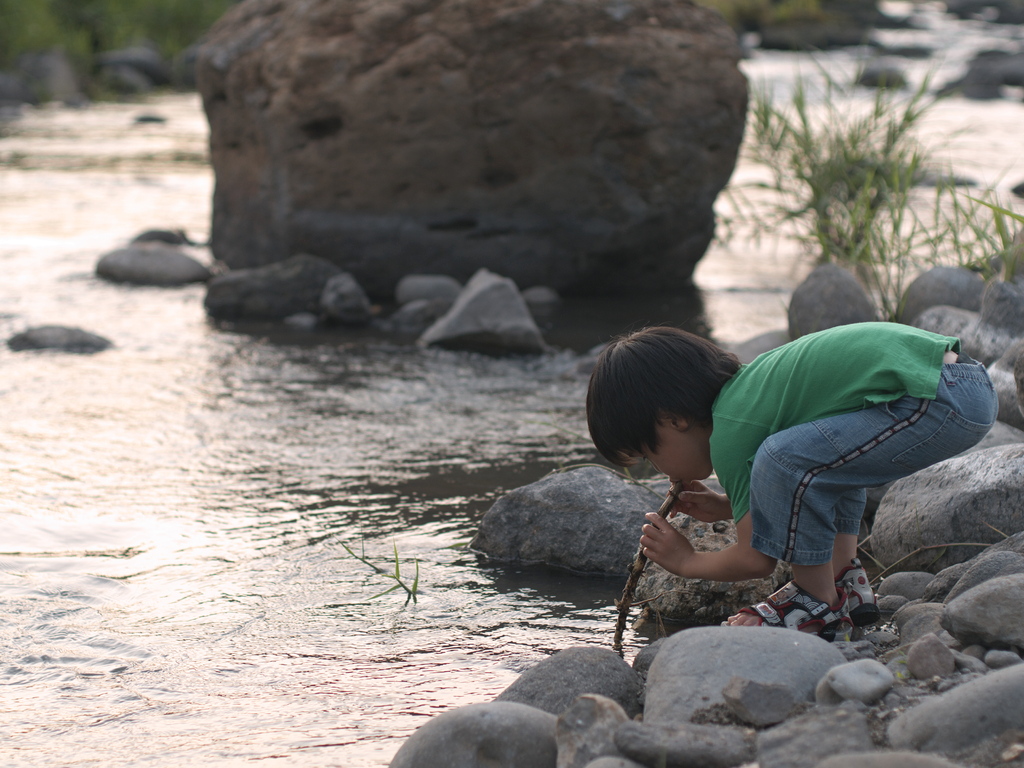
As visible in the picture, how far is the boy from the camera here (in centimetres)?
251

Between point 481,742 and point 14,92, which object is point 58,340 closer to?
point 481,742

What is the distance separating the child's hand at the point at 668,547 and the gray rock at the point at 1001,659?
2.24ft

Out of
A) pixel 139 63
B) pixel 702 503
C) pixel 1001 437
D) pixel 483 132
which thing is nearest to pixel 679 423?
pixel 702 503

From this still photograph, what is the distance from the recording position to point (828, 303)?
4.91 meters

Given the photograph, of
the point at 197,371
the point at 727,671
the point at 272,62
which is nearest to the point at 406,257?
the point at 272,62

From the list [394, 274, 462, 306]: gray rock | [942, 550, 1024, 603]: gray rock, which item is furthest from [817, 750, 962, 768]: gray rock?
[394, 274, 462, 306]: gray rock

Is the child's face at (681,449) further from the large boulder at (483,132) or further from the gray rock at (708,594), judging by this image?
the large boulder at (483,132)

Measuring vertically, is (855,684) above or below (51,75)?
below

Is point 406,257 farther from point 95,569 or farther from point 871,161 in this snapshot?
point 95,569

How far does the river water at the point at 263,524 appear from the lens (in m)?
2.59

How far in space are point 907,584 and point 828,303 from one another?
2.11 m

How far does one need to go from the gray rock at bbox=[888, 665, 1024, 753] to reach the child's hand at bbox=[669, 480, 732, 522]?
89 cm

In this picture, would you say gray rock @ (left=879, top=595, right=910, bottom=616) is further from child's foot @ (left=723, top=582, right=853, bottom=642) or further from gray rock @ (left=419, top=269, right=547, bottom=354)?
gray rock @ (left=419, top=269, right=547, bottom=354)

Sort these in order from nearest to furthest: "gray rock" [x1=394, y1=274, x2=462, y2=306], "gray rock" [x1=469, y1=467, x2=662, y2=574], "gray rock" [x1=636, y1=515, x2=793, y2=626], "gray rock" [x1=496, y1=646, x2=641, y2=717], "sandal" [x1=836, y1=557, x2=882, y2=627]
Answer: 1. "gray rock" [x1=496, y1=646, x2=641, y2=717]
2. "sandal" [x1=836, y1=557, x2=882, y2=627]
3. "gray rock" [x1=636, y1=515, x2=793, y2=626]
4. "gray rock" [x1=469, y1=467, x2=662, y2=574]
5. "gray rock" [x1=394, y1=274, x2=462, y2=306]
